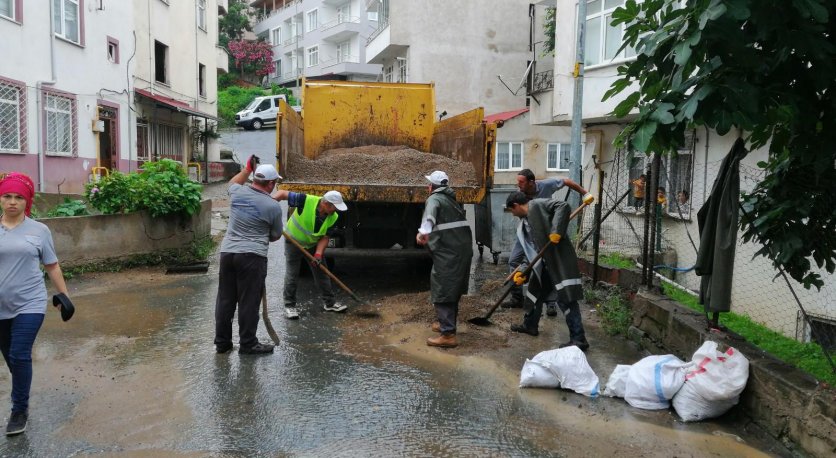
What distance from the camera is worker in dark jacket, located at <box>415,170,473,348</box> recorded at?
18.4 ft

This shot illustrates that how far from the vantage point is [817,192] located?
4.16 metres

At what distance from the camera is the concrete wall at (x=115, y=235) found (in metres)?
8.20

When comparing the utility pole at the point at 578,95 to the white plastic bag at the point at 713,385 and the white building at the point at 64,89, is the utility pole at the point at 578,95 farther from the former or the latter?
the white building at the point at 64,89

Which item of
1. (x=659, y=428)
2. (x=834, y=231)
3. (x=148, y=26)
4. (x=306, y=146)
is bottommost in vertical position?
(x=659, y=428)

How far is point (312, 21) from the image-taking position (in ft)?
138

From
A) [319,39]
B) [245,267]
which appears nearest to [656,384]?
[245,267]

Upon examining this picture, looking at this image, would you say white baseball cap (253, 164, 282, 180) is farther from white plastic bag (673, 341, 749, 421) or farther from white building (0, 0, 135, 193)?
white building (0, 0, 135, 193)

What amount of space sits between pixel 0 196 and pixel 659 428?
160 inches

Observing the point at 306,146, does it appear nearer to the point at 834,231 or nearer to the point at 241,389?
the point at 241,389

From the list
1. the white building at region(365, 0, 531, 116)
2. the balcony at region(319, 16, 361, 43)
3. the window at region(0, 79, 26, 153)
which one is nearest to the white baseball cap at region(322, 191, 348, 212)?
the window at region(0, 79, 26, 153)

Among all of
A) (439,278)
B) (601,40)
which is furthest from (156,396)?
(601,40)

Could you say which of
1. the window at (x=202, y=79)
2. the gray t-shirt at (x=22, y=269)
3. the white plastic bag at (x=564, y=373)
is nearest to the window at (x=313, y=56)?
the window at (x=202, y=79)

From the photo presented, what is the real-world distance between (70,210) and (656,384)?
743cm

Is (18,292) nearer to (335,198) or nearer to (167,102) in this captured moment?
(335,198)
